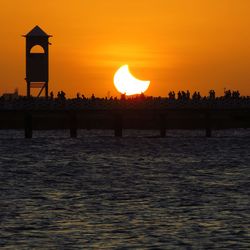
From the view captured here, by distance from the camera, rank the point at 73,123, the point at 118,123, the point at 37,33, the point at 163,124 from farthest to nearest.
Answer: the point at 37,33, the point at 163,124, the point at 118,123, the point at 73,123

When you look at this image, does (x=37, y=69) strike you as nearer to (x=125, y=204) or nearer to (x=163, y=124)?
(x=163, y=124)

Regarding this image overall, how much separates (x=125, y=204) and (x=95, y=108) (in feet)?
219

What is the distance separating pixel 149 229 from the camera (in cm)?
2458

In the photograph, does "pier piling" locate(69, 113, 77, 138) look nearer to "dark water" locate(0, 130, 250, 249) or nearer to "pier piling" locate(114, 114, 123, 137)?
"pier piling" locate(114, 114, 123, 137)

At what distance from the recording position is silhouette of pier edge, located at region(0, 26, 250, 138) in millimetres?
80938

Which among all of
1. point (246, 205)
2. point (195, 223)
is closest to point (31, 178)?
point (246, 205)

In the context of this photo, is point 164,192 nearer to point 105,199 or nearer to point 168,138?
point 105,199

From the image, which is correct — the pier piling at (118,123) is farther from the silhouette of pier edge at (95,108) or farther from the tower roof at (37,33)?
the tower roof at (37,33)

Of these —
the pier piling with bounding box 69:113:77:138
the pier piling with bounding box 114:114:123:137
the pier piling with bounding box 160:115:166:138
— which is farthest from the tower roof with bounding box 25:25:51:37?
the pier piling with bounding box 160:115:166:138

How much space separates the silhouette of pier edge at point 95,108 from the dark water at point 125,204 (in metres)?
27.1

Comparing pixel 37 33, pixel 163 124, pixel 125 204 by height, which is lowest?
pixel 125 204

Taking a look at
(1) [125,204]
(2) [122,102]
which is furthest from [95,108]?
(1) [125,204]

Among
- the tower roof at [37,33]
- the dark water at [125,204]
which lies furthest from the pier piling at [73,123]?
the dark water at [125,204]

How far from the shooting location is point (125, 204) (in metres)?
29.6
